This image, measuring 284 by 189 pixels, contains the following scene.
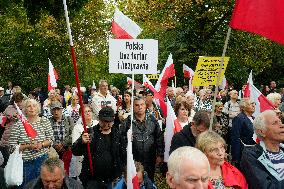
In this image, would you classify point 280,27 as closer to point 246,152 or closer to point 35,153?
point 246,152

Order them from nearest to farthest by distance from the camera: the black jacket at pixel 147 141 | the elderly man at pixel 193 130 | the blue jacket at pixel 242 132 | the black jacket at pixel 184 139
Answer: the elderly man at pixel 193 130 < the black jacket at pixel 184 139 < the black jacket at pixel 147 141 < the blue jacket at pixel 242 132

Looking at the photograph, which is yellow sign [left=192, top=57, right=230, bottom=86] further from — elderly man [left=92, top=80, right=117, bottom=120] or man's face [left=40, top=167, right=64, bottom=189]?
man's face [left=40, top=167, right=64, bottom=189]

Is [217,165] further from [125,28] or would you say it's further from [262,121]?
[125,28]

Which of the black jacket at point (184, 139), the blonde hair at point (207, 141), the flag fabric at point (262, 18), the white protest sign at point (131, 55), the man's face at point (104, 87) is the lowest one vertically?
the black jacket at point (184, 139)

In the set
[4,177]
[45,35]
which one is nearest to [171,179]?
[4,177]

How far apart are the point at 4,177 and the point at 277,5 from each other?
4.05 m

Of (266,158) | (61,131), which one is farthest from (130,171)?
(61,131)

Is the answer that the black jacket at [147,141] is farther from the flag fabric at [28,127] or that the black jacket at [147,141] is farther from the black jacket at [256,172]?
the black jacket at [256,172]

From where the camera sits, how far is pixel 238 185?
490 cm

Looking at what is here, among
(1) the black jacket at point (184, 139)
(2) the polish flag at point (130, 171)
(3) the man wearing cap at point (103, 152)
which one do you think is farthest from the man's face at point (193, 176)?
(3) the man wearing cap at point (103, 152)

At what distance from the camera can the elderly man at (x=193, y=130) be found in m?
6.13

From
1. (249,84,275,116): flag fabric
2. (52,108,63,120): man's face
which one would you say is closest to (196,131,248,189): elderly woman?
(249,84,275,116): flag fabric

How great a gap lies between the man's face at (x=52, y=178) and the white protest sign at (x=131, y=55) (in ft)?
9.69

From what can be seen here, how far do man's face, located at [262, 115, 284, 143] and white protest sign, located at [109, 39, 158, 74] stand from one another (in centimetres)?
305
